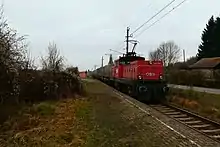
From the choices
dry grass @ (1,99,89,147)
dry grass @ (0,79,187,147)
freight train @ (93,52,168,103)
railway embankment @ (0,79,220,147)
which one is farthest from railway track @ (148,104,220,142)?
freight train @ (93,52,168,103)

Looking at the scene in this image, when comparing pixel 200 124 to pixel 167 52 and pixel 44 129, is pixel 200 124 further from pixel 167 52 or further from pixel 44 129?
pixel 167 52

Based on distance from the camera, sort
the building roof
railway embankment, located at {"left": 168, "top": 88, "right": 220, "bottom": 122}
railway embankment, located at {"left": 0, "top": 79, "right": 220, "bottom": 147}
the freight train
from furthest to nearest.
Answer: the building roof → the freight train → railway embankment, located at {"left": 168, "top": 88, "right": 220, "bottom": 122} → railway embankment, located at {"left": 0, "top": 79, "right": 220, "bottom": 147}

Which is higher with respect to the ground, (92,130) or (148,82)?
(148,82)

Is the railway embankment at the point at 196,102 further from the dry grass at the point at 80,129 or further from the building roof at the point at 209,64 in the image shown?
the building roof at the point at 209,64

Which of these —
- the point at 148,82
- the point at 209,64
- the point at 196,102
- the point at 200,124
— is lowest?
the point at 200,124

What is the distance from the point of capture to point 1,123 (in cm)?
1540

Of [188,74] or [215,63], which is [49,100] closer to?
[188,74]

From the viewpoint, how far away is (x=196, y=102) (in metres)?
25.0

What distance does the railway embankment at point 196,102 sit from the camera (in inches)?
802

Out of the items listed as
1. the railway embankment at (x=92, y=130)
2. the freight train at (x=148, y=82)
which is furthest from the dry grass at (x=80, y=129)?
the freight train at (x=148, y=82)

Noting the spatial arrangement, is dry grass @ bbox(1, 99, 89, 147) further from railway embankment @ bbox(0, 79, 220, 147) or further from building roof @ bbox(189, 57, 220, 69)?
building roof @ bbox(189, 57, 220, 69)

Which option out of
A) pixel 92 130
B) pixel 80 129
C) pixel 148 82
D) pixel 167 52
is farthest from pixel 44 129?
pixel 167 52

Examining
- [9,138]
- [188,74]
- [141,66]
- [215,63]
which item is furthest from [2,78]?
[215,63]

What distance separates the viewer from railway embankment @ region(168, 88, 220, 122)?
20.4 m
